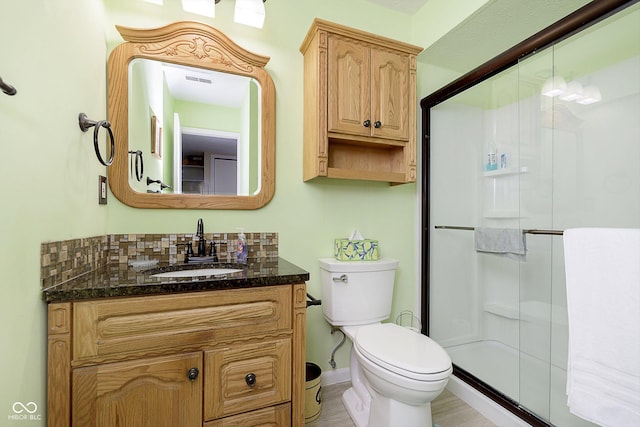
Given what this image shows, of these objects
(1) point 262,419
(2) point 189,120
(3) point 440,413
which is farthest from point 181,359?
(3) point 440,413

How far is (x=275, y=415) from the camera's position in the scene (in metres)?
1.14

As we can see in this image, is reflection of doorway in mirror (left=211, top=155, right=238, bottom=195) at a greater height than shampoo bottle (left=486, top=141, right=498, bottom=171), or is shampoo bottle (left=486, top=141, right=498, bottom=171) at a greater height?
shampoo bottle (left=486, top=141, right=498, bottom=171)

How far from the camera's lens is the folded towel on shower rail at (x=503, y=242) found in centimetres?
158

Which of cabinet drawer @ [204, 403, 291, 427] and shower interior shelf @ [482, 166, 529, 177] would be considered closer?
cabinet drawer @ [204, 403, 291, 427]

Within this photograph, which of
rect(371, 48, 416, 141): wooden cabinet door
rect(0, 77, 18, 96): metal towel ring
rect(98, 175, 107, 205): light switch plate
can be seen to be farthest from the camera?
rect(371, 48, 416, 141): wooden cabinet door

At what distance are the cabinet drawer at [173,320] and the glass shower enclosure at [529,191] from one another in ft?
4.38

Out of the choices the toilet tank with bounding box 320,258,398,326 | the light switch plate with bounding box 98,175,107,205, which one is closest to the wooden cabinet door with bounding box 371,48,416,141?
the toilet tank with bounding box 320,258,398,326

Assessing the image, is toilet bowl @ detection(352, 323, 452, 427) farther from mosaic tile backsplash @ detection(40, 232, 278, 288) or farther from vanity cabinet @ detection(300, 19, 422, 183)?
vanity cabinet @ detection(300, 19, 422, 183)

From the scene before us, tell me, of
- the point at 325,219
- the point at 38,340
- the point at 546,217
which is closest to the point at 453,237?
the point at 546,217

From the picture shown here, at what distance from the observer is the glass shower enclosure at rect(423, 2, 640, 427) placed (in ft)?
4.96

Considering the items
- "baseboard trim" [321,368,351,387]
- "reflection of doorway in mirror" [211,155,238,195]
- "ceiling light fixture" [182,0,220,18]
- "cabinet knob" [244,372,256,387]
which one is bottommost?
"baseboard trim" [321,368,351,387]

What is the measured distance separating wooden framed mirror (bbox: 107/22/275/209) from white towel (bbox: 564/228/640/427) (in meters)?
1.43

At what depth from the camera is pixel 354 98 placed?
5.45ft

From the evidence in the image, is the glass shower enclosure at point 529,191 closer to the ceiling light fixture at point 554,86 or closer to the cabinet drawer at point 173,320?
the ceiling light fixture at point 554,86
